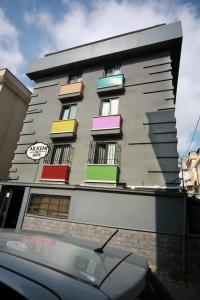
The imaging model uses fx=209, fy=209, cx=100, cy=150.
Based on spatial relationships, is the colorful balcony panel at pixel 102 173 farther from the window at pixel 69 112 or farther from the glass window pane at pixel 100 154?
the window at pixel 69 112

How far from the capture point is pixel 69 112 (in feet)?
44.7

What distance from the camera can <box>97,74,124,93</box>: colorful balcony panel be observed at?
12.4m

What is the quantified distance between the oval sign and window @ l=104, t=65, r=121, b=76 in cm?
632

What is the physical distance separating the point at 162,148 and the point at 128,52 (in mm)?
6858

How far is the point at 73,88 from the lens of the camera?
13688 millimetres

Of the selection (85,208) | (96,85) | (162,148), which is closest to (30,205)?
(85,208)

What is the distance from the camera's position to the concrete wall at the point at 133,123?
9945 millimetres

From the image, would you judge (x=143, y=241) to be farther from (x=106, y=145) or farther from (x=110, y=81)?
(x=110, y=81)

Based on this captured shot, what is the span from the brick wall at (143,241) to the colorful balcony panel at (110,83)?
25.8 feet

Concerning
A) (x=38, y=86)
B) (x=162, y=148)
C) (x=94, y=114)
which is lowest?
(x=162, y=148)

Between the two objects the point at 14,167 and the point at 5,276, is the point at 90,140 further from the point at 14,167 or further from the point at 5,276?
the point at 5,276

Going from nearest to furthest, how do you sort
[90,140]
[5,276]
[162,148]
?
[5,276], [162,148], [90,140]

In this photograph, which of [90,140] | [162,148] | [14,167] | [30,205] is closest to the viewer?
[162,148]

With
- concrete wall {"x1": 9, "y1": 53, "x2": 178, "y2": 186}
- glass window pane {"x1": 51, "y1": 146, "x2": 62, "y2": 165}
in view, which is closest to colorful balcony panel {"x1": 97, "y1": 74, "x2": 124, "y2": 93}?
concrete wall {"x1": 9, "y1": 53, "x2": 178, "y2": 186}
